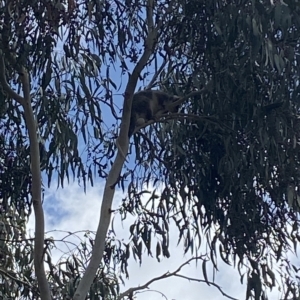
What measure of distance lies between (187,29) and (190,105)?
0.69 m

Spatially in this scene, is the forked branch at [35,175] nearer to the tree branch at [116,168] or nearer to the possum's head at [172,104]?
the tree branch at [116,168]

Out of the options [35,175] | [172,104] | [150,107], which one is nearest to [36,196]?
[35,175]

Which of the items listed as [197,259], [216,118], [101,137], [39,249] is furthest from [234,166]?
[39,249]

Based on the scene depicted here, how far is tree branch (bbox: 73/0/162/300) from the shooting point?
4812 mm

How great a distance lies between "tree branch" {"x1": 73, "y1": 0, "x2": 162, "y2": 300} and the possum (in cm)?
47

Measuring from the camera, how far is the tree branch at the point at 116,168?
4.81 meters

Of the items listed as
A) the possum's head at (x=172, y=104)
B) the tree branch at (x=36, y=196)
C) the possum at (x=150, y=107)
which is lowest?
the tree branch at (x=36, y=196)

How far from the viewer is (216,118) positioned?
508 cm

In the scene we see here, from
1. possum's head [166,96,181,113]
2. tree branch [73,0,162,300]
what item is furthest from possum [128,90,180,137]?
tree branch [73,0,162,300]

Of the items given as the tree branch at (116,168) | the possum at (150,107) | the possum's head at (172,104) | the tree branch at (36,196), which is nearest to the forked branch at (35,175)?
the tree branch at (36,196)

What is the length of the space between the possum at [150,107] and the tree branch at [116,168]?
0.47 meters

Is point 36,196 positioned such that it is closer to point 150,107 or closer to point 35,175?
point 35,175

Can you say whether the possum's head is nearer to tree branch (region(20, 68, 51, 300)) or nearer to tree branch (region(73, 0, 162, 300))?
tree branch (region(73, 0, 162, 300))

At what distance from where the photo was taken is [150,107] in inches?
231
